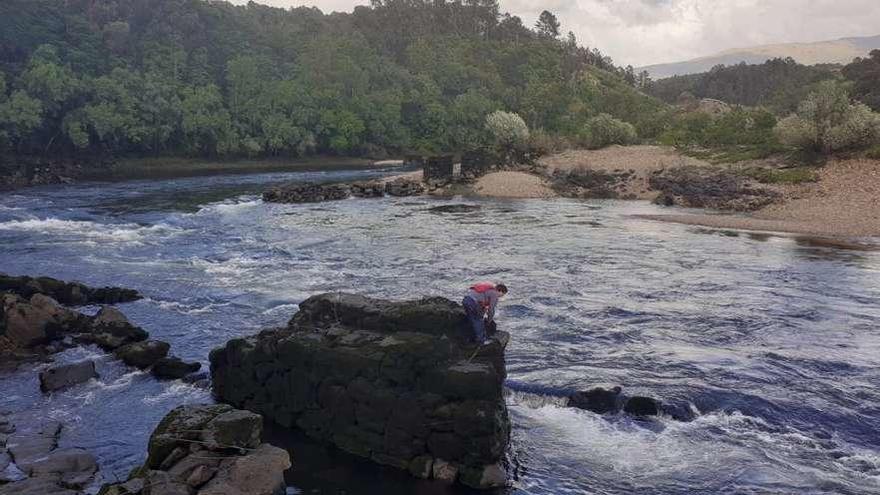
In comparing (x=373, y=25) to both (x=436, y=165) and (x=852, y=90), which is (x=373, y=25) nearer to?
(x=436, y=165)

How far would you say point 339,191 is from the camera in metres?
70.0

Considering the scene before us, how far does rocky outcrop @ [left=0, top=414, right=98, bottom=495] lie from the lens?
14.6 m

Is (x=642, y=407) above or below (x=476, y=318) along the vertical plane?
below

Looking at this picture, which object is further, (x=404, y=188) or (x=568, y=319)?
(x=404, y=188)

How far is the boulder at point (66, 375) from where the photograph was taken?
21.5 metres

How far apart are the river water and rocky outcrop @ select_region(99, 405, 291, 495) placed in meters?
1.63

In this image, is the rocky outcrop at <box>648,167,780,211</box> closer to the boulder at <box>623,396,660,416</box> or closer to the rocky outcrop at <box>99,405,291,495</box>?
the boulder at <box>623,396,660,416</box>

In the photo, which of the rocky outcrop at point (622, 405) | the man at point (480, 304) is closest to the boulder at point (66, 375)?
Result: the man at point (480, 304)

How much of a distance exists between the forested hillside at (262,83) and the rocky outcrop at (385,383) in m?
74.1

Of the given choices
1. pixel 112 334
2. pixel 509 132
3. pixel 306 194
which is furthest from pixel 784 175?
pixel 112 334

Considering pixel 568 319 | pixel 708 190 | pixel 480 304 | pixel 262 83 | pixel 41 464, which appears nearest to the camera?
pixel 41 464

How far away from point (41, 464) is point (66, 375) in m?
6.36

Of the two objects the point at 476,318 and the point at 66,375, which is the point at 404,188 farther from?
the point at 476,318

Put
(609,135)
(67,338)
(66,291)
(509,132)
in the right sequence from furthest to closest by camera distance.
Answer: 1. (609,135)
2. (509,132)
3. (66,291)
4. (67,338)
